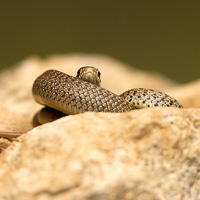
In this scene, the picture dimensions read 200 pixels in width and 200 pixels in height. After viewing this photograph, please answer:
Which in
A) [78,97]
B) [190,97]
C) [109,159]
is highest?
[190,97]

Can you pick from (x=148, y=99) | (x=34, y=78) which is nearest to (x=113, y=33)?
(x=34, y=78)

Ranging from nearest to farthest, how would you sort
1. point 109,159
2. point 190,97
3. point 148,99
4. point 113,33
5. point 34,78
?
point 109,159
point 148,99
point 190,97
point 34,78
point 113,33

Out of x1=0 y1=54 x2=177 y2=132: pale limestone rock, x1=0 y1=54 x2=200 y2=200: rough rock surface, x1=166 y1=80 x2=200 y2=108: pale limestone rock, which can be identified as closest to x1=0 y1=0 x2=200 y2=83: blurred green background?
x1=0 y1=54 x2=177 y2=132: pale limestone rock

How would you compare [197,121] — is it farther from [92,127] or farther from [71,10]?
[71,10]

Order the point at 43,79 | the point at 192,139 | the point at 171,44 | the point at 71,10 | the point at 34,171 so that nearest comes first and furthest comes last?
the point at 34,171
the point at 192,139
the point at 43,79
the point at 71,10
the point at 171,44

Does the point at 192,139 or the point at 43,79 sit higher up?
the point at 43,79

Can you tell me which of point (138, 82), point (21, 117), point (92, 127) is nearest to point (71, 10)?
point (138, 82)

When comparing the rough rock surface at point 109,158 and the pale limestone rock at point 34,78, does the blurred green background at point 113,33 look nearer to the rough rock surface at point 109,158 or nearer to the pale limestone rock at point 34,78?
the pale limestone rock at point 34,78

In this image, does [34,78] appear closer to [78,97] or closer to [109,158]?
[78,97]

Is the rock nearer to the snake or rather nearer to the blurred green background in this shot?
the snake
